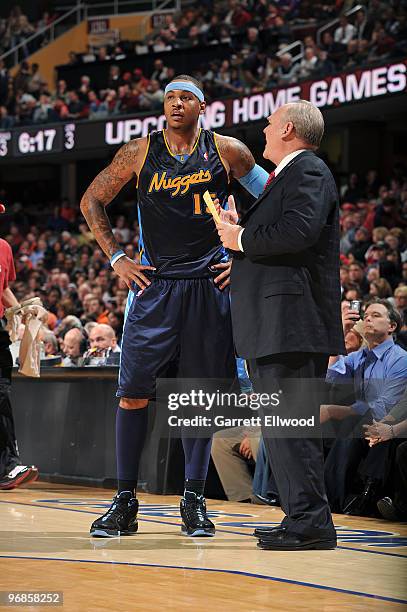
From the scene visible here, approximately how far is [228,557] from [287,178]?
4.81 ft

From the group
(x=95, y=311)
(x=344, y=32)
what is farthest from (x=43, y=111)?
(x=95, y=311)

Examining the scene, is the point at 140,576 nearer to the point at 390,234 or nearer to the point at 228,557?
the point at 228,557

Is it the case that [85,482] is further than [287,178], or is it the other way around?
[85,482]

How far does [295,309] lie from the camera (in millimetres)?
4160

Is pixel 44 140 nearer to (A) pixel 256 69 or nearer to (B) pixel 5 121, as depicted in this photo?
(B) pixel 5 121

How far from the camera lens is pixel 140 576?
3541 millimetres

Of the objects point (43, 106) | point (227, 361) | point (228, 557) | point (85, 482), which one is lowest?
point (85, 482)

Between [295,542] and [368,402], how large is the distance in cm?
214

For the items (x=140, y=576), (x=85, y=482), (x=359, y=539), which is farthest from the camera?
Result: (x=85, y=482)

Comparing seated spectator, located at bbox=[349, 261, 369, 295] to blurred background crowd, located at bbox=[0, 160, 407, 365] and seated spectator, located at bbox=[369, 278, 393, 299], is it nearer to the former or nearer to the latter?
blurred background crowd, located at bbox=[0, 160, 407, 365]

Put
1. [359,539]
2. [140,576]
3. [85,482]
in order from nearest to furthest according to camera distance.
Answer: [140,576], [359,539], [85,482]

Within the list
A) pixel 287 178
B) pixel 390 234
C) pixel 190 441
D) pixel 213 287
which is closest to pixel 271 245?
pixel 287 178

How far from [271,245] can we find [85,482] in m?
4.08

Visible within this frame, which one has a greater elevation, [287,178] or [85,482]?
[287,178]
